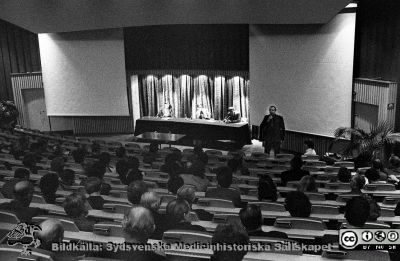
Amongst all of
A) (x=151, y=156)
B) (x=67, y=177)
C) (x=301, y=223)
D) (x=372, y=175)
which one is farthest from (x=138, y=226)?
(x=151, y=156)

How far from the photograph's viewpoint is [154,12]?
13000 mm

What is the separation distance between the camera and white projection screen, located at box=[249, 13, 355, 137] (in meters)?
11.5

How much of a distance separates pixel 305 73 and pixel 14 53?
10.6 m

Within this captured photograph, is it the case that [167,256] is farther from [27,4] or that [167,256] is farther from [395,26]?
[27,4]

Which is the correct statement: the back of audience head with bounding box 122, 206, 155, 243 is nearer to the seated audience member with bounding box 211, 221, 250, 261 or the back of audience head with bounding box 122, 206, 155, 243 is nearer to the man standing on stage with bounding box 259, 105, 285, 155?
the seated audience member with bounding box 211, 221, 250, 261

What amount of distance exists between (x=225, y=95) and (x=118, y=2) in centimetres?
522

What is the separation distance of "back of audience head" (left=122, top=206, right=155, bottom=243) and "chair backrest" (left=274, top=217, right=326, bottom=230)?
1.39 meters

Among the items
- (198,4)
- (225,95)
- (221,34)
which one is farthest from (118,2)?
(225,95)

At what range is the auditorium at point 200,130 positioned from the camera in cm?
358

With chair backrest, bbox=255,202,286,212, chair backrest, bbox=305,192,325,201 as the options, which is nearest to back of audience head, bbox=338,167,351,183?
chair backrest, bbox=305,192,325,201

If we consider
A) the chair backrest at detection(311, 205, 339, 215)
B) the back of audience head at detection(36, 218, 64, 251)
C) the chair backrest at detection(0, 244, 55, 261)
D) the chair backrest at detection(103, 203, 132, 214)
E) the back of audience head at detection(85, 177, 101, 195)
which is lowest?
the chair backrest at detection(311, 205, 339, 215)

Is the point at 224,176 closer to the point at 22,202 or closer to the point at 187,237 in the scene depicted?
the point at 187,237

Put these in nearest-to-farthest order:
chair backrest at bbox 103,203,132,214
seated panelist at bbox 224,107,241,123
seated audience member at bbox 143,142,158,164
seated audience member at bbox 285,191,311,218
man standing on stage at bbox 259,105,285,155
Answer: seated audience member at bbox 285,191,311,218
chair backrest at bbox 103,203,132,214
seated audience member at bbox 143,142,158,164
man standing on stage at bbox 259,105,285,155
seated panelist at bbox 224,107,241,123

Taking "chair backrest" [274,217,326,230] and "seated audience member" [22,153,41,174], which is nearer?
"chair backrest" [274,217,326,230]
